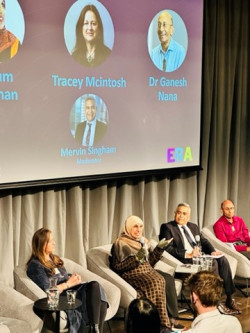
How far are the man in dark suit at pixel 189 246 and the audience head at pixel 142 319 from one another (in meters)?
3.48

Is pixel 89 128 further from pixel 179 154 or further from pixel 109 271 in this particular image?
pixel 109 271

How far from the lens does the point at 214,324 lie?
387 centimetres

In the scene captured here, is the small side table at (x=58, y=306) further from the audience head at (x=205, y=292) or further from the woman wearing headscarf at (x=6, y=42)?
the woman wearing headscarf at (x=6, y=42)

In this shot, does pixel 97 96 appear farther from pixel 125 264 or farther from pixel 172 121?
pixel 125 264

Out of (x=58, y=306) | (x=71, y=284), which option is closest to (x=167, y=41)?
(x=71, y=284)

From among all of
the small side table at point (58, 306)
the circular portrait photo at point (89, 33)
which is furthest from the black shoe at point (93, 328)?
the circular portrait photo at point (89, 33)

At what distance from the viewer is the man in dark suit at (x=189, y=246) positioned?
22.2 ft

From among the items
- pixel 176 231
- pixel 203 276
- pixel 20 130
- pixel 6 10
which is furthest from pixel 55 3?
pixel 203 276

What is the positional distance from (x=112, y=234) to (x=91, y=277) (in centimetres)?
165

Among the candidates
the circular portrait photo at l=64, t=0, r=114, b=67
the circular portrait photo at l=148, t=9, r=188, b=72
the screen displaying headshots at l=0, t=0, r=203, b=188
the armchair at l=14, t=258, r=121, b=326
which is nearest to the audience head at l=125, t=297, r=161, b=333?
the armchair at l=14, t=258, r=121, b=326

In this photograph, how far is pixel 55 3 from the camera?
21.5 feet

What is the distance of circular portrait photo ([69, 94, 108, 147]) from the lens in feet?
22.4

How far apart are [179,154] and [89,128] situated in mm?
1288

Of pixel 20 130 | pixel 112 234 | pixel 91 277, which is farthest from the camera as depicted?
pixel 112 234
